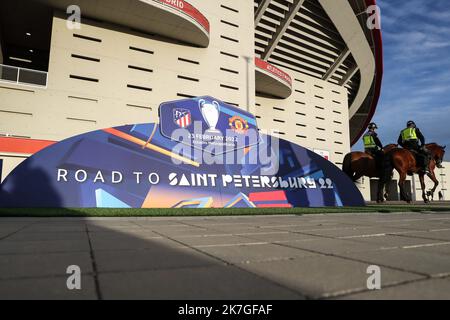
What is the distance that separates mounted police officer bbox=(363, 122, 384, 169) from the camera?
45.8 feet

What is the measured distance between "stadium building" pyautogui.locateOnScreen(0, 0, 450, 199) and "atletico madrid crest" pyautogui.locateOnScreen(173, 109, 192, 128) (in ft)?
34.2

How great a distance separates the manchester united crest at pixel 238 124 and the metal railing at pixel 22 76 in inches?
562

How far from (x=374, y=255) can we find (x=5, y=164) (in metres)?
19.1

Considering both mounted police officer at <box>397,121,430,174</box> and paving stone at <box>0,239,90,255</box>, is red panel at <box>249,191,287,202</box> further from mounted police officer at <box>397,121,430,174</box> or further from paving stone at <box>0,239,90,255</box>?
paving stone at <box>0,239,90,255</box>

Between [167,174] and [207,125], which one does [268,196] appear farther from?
[167,174]

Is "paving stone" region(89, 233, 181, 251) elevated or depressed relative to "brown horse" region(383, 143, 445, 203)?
depressed

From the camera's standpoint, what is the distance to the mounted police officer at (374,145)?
1396 centimetres

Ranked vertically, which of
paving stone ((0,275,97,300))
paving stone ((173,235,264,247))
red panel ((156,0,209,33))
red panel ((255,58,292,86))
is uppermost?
red panel ((156,0,209,33))

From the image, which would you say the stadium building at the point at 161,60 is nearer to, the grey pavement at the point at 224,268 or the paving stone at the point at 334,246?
the grey pavement at the point at 224,268

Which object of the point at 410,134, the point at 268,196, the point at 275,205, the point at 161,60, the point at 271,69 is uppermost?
the point at 271,69

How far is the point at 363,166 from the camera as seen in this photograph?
1451 cm

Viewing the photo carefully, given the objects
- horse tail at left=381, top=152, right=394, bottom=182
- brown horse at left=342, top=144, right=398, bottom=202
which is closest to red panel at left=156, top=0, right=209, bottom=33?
brown horse at left=342, top=144, right=398, bottom=202

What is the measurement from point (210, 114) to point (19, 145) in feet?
38.6

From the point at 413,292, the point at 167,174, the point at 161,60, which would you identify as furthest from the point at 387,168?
the point at 161,60
